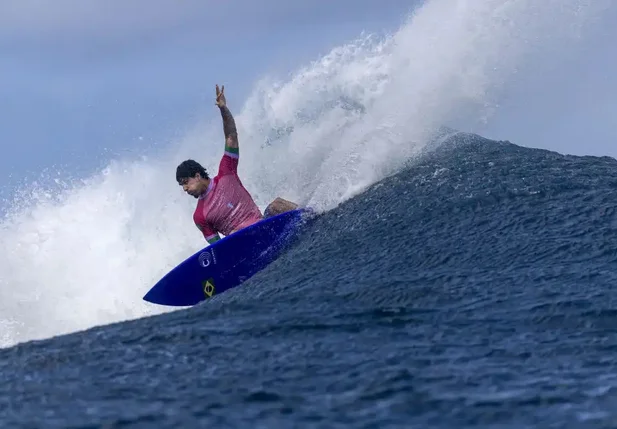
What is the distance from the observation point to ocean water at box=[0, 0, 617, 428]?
172 inches

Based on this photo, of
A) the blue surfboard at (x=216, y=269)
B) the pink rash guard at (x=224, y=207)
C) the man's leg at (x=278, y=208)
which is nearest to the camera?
the blue surfboard at (x=216, y=269)

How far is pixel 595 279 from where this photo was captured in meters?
6.89

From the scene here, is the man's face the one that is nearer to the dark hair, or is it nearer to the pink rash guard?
the dark hair

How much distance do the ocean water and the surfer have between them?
104cm

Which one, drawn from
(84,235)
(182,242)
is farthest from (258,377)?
(84,235)

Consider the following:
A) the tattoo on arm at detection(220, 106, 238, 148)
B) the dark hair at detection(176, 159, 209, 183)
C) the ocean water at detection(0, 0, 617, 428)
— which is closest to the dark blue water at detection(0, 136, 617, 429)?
the ocean water at detection(0, 0, 617, 428)

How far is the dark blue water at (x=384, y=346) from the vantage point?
4.16m

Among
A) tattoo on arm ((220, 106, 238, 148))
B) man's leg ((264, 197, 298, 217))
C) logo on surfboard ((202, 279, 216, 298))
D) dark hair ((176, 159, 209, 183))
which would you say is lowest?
logo on surfboard ((202, 279, 216, 298))

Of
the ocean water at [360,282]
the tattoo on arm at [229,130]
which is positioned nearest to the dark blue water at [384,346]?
the ocean water at [360,282]

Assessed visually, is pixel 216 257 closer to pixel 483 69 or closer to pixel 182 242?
pixel 182 242

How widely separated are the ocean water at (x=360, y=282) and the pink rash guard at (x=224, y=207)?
3.24 feet

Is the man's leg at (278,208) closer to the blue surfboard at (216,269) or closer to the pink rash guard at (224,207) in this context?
the pink rash guard at (224,207)

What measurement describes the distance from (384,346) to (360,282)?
2.31 m

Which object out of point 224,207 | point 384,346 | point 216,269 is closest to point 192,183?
point 224,207
